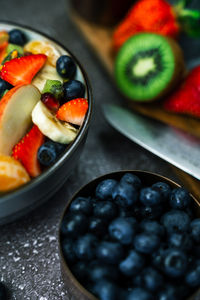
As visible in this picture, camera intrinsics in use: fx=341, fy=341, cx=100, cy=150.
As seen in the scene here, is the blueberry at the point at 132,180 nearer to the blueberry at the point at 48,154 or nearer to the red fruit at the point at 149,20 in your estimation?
the blueberry at the point at 48,154

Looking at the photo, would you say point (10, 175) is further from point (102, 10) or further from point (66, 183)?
point (102, 10)

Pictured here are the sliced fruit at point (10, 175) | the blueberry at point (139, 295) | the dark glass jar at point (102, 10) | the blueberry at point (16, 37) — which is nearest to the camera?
the blueberry at point (139, 295)

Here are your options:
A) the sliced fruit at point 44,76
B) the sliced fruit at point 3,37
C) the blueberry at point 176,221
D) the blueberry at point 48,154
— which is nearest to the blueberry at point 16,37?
the sliced fruit at point 3,37

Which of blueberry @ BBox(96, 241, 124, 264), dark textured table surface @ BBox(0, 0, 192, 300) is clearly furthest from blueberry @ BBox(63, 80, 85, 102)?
blueberry @ BBox(96, 241, 124, 264)

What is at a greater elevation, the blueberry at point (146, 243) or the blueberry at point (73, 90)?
the blueberry at point (73, 90)

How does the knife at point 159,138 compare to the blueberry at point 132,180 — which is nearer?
the blueberry at point 132,180

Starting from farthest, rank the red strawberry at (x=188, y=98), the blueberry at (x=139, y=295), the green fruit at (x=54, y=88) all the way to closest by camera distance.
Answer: the red strawberry at (x=188, y=98), the green fruit at (x=54, y=88), the blueberry at (x=139, y=295)

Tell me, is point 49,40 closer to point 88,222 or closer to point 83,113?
point 83,113

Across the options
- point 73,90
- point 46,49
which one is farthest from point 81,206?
point 46,49
